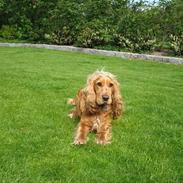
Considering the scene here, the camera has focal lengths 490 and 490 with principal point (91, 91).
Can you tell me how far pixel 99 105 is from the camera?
22.1ft

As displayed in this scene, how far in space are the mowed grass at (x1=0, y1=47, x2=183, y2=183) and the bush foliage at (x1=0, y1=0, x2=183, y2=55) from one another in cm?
753

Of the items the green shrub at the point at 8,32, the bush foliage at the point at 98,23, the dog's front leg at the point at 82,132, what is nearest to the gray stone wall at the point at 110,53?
the bush foliage at the point at 98,23

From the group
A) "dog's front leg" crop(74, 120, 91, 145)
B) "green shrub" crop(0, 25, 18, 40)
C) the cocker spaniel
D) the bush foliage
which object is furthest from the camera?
"green shrub" crop(0, 25, 18, 40)

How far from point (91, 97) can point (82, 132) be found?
1.68 ft

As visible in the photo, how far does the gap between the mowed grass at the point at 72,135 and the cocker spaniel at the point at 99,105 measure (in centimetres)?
16

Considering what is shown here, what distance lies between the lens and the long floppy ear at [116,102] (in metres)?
6.89

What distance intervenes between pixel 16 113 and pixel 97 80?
1.75 metres

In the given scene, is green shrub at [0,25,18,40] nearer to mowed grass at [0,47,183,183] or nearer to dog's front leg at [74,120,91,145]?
mowed grass at [0,47,183,183]

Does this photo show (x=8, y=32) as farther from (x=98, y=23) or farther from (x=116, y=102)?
(x=116, y=102)

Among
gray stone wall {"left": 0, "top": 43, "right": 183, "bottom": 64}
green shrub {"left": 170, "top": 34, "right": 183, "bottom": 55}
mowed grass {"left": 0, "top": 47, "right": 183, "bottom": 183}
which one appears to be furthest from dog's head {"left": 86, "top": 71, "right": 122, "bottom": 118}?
green shrub {"left": 170, "top": 34, "right": 183, "bottom": 55}

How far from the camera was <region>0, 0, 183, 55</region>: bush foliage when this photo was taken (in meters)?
19.7

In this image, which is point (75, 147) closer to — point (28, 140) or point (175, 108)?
point (28, 140)

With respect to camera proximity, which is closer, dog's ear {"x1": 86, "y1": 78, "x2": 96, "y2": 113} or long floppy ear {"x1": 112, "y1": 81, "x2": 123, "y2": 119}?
dog's ear {"x1": 86, "y1": 78, "x2": 96, "y2": 113}

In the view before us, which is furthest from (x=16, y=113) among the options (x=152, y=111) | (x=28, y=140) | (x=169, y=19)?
(x=169, y=19)
